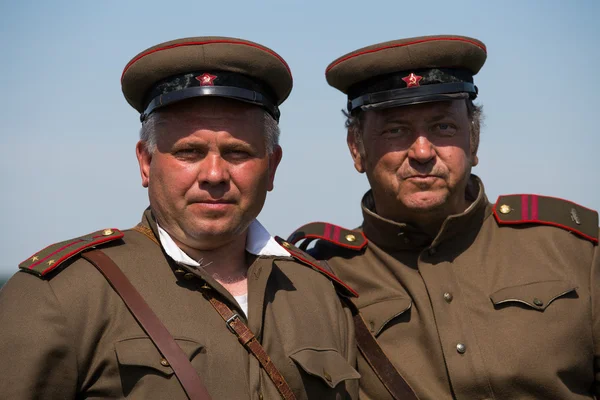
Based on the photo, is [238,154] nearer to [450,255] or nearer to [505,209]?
[450,255]

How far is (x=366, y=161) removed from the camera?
16.5 ft

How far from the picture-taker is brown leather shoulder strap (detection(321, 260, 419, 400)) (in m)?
4.34

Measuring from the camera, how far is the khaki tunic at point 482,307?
14.1ft

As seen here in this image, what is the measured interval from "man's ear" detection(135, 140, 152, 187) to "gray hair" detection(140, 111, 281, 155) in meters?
0.04

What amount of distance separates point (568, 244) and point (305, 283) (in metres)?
1.65

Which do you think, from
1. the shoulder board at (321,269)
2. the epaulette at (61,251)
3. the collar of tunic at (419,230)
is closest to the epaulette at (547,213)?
the collar of tunic at (419,230)

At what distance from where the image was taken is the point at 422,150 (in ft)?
15.1

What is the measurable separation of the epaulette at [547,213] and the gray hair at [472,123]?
0.43 metres

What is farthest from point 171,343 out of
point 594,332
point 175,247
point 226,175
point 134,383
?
point 594,332

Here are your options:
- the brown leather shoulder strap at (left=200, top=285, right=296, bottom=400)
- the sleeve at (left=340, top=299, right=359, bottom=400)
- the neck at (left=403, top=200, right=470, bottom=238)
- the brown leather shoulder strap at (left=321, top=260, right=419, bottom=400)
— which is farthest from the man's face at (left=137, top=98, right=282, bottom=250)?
the neck at (left=403, top=200, right=470, bottom=238)

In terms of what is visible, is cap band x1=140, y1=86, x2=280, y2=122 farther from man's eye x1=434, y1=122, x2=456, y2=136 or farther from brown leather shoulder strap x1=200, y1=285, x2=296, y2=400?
man's eye x1=434, y1=122, x2=456, y2=136

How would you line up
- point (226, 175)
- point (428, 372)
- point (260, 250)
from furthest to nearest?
point (428, 372)
point (260, 250)
point (226, 175)

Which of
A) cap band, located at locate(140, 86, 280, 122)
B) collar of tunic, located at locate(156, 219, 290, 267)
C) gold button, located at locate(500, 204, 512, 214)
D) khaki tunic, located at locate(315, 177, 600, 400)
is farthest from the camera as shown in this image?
gold button, located at locate(500, 204, 512, 214)

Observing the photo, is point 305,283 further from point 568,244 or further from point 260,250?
point 568,244
